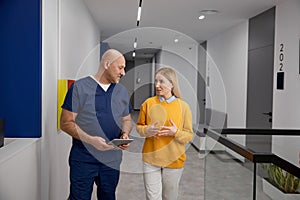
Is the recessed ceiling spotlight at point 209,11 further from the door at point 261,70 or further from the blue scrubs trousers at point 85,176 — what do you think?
the blue scrubs trousers at point 85,176

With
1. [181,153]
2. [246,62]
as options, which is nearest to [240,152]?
[181,153]

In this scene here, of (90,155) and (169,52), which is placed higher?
(169,52)

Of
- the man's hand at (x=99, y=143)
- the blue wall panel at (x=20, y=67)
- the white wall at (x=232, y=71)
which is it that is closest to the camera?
the man's hand at (x=99, y=143)

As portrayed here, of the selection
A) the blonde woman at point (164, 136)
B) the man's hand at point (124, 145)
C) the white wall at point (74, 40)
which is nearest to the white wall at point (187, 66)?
the white wall at point (74, 40)

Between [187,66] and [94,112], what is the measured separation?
7.45 m

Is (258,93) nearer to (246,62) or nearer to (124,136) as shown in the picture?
(246,62)

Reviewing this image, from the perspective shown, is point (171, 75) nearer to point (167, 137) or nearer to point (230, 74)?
point (167, 137)

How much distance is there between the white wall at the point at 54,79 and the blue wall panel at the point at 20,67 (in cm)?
7

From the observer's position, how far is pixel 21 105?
2049mm

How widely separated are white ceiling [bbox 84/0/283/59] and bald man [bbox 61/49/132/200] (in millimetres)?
1241

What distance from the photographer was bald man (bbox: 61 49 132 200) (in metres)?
1.91

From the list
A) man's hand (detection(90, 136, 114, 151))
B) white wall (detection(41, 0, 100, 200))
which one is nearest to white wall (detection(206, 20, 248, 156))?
white wall (detection(41, 0, 100, 200))

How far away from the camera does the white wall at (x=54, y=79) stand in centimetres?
219

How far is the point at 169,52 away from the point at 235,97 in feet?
12.9
